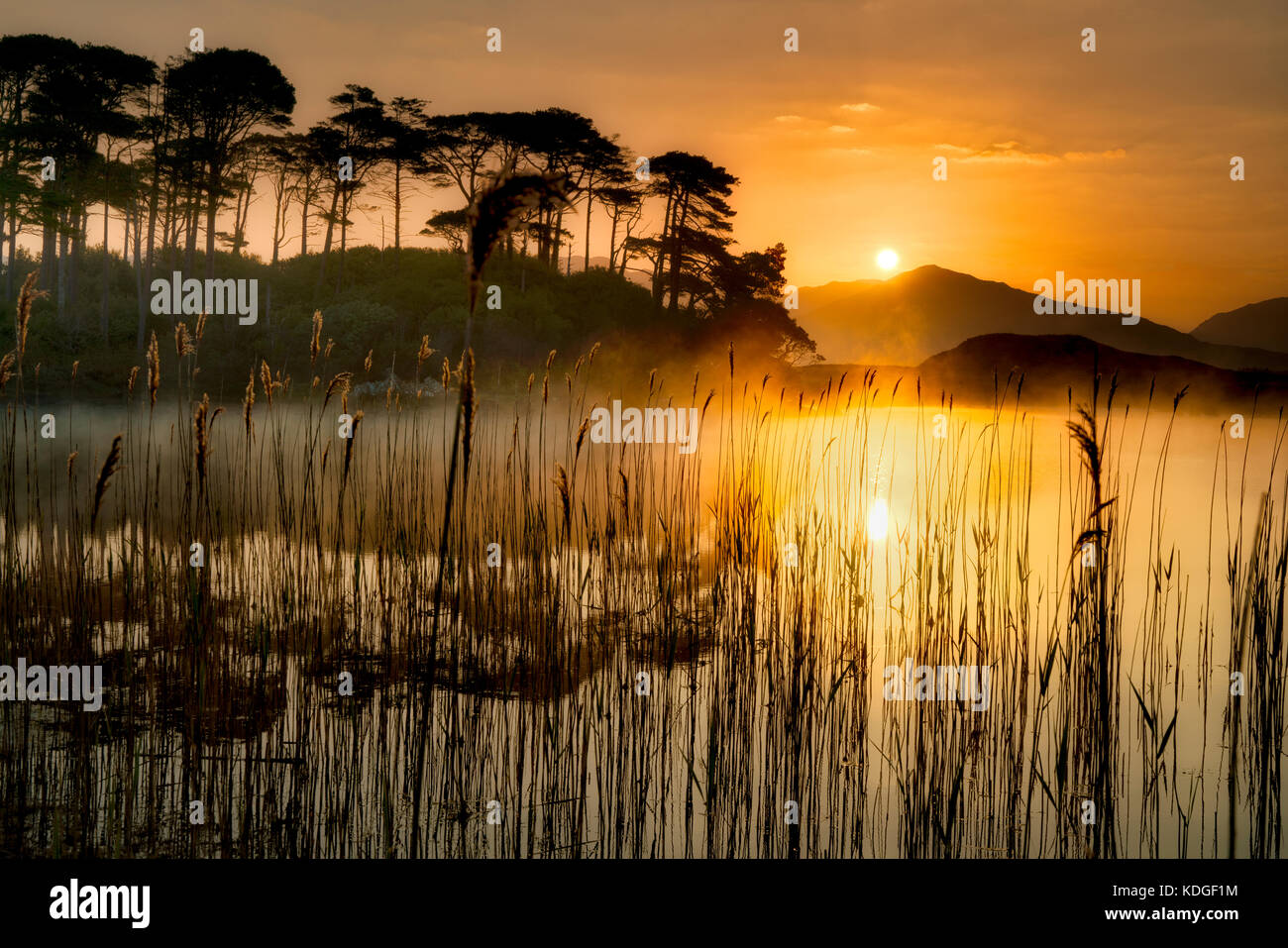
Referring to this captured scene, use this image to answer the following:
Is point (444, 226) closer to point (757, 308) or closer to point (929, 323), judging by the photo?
point (757, 308)

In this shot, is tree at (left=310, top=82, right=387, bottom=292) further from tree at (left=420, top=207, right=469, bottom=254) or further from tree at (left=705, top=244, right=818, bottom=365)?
tree at (left=705, top=244, right=818, bottom=365)

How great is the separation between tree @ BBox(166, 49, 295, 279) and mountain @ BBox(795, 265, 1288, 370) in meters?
14.9

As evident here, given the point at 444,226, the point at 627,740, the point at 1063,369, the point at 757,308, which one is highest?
the point at 444,226

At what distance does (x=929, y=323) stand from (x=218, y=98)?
19.0m

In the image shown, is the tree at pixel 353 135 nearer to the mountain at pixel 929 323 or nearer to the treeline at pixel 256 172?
the treeline at pixel 256 172

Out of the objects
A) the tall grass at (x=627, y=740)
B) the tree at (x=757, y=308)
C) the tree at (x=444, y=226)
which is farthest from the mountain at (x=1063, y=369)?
the tree at (x=444, y=226)

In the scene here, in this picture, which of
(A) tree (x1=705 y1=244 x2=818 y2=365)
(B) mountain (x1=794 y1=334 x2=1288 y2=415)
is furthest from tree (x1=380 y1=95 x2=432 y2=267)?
(B) mountain (x1=794 y1=334 x2=1288 y2=415)

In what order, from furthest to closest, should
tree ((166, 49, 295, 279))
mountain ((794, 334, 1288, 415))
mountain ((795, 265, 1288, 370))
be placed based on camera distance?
tree ((166, 49, 295, 279)), mountain ((795, 265, 1288, 370)), mountain ((794, 334, 1288, 415))

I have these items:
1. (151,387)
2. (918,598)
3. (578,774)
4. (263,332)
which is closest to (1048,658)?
(918,598)

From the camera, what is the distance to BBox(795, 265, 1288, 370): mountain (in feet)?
59.5

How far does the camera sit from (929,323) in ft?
72.5

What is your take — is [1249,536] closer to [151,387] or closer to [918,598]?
[918,598]

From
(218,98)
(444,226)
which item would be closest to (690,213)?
(444,226)

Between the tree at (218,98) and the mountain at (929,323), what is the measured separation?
14931 mm
